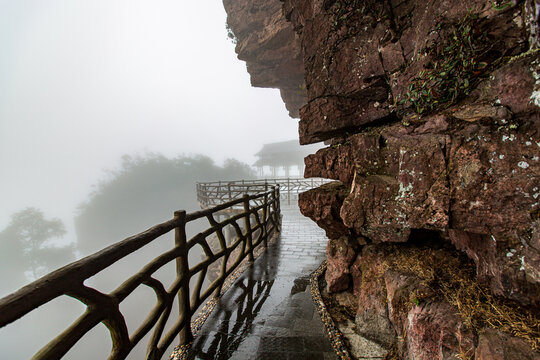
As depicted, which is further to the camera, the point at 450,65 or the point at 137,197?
the point at 137,197

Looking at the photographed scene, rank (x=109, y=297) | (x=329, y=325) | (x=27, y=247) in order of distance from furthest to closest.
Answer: (x=27, y=247), (x=329, y=325), (x=109, y=297)

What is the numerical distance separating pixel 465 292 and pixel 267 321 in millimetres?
2183

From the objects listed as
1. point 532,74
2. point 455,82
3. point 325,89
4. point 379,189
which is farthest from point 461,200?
point 325,89

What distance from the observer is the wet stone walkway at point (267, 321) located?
90.5 inches

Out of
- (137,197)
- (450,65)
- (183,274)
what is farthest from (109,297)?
(137,197)

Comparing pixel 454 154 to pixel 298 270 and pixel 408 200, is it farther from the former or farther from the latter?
pixel 298 270

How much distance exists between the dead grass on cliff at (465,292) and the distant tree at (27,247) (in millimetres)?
50312

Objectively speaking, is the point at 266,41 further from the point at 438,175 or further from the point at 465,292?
the point at 465,292

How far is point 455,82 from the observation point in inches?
81.4

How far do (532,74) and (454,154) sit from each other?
70cm

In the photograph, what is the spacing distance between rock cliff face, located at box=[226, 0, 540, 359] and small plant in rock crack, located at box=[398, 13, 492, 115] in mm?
11

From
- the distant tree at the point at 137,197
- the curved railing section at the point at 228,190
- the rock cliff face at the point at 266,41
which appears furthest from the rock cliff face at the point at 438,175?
the distant tree at the point at 137,197

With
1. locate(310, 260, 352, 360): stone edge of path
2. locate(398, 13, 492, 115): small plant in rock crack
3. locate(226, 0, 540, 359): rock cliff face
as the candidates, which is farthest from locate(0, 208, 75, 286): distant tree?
locate(398, 13, 492, 115): small plant in rock crack

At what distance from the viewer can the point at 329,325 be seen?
254 cm
